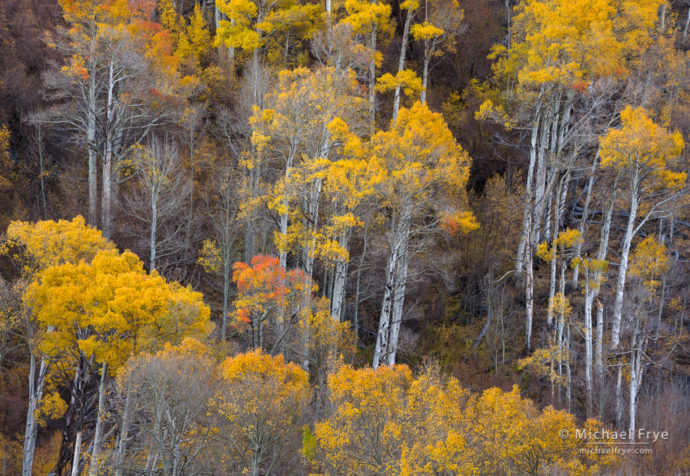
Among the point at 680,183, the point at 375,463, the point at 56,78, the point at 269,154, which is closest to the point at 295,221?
the point at 269,154

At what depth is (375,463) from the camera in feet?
58.0

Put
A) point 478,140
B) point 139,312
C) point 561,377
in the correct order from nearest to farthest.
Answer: point 139,312 → point 561,377 → point 478,140

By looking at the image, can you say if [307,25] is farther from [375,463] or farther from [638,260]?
[375,463]

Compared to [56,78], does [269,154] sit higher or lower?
lower

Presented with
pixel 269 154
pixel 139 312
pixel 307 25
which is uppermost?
pixel 307 25

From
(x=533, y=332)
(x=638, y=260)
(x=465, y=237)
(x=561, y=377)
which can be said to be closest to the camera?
(x=561, y=377)

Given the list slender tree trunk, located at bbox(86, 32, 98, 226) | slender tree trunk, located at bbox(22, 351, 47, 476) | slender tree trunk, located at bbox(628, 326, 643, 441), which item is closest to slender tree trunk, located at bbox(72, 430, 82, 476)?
slender tree trunk, located at bbox(22, 351, 47, 476)

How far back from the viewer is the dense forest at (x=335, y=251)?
59.3 feet

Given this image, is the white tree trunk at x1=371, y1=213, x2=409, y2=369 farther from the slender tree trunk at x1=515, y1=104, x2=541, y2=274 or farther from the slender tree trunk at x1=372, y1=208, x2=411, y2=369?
the slender tree trunk at x1=515, y1=104, x2=541, y2=274

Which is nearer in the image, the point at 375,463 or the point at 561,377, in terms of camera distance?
the point at 375,463

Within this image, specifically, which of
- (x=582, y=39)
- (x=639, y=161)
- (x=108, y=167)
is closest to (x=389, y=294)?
(x=639, y=161)

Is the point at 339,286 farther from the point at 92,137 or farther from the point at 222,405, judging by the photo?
the point at 92,137

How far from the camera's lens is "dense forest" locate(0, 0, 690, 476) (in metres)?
18.1

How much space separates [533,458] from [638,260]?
11474mm
